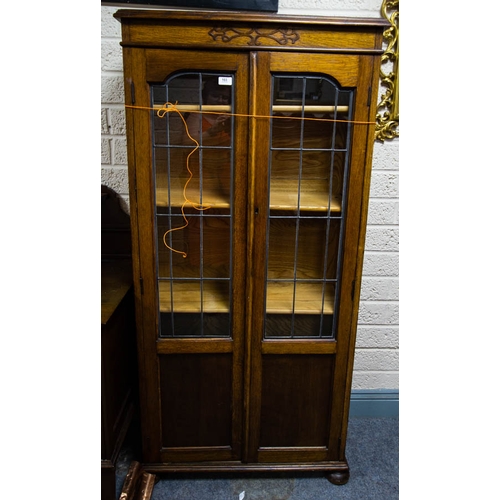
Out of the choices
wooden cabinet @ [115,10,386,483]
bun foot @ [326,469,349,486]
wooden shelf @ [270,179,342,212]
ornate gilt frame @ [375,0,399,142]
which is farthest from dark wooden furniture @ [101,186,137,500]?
ornate gilt frame @ [375,0,399,142]

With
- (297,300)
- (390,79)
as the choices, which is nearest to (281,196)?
(297,300)

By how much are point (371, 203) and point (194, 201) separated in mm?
736

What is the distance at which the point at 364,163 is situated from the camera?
1235 millimetres

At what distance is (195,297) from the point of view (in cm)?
138

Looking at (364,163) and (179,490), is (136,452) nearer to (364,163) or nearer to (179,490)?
(179,490)

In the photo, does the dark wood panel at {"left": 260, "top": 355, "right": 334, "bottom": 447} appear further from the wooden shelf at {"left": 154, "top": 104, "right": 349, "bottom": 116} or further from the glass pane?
the wooden shelf at {"left": 154, "top": 104, "right": 349, "bottom": 116}

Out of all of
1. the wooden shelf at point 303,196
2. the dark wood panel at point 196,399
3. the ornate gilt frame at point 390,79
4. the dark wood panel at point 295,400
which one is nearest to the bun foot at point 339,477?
the dark wood panel at point 295,400

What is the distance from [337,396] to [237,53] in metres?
1.13

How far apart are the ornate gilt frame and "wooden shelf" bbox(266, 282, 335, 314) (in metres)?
0.64

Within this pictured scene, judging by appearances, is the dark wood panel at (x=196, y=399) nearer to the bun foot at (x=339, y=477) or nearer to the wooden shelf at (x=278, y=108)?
the bun foot at (x=339, y=477)

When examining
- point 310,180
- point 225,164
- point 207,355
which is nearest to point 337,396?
point 207,355

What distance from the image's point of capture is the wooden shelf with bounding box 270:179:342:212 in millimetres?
1295

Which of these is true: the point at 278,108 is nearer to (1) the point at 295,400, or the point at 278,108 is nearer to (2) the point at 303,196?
(2) the point at 303,196

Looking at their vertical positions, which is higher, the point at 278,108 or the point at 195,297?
the point at 278,108
